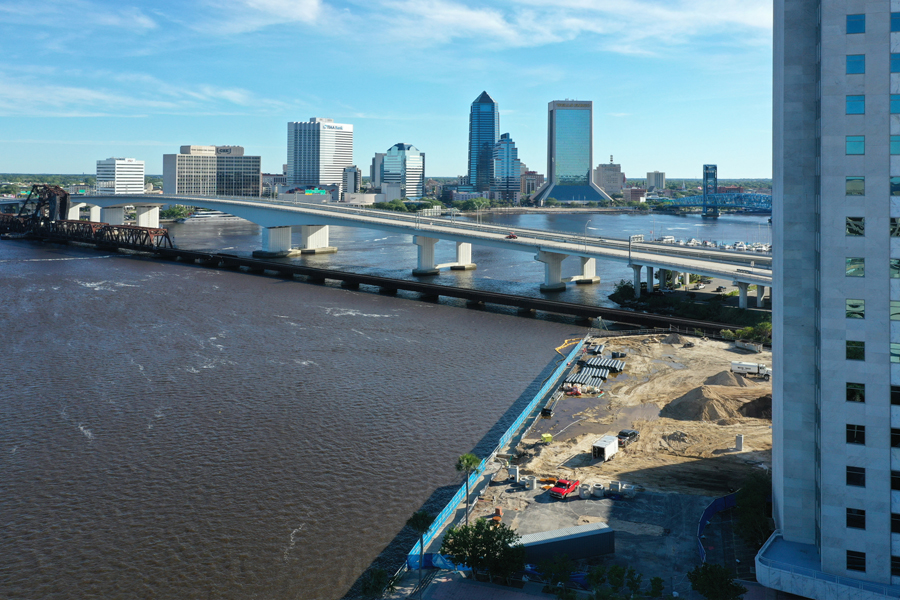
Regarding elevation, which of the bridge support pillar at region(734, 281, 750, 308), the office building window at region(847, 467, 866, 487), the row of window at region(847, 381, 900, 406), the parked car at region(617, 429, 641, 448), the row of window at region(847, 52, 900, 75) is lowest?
the parked car at region(617, 429, 641, 448)

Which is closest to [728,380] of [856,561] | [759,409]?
[759,409]

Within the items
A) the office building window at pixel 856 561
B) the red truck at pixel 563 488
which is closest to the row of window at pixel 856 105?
the office building window at pixel 856 561

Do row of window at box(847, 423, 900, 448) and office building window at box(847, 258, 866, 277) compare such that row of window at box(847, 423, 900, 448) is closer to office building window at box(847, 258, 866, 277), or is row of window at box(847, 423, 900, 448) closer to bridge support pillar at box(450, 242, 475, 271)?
office building window at box(847, 258, 866, 277)

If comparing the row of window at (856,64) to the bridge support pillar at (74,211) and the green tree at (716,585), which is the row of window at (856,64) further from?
the bridge support pillar at (74,211)

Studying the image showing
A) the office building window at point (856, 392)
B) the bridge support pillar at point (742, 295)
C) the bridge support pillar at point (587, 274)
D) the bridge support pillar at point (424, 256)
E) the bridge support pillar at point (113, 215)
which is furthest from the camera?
the bridge support pillar at point (113, 215)

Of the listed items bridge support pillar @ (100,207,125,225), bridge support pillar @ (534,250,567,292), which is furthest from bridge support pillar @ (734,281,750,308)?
bridge support pillar @ (100,207,125,225)

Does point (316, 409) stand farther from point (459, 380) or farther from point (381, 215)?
point (381, 215)
